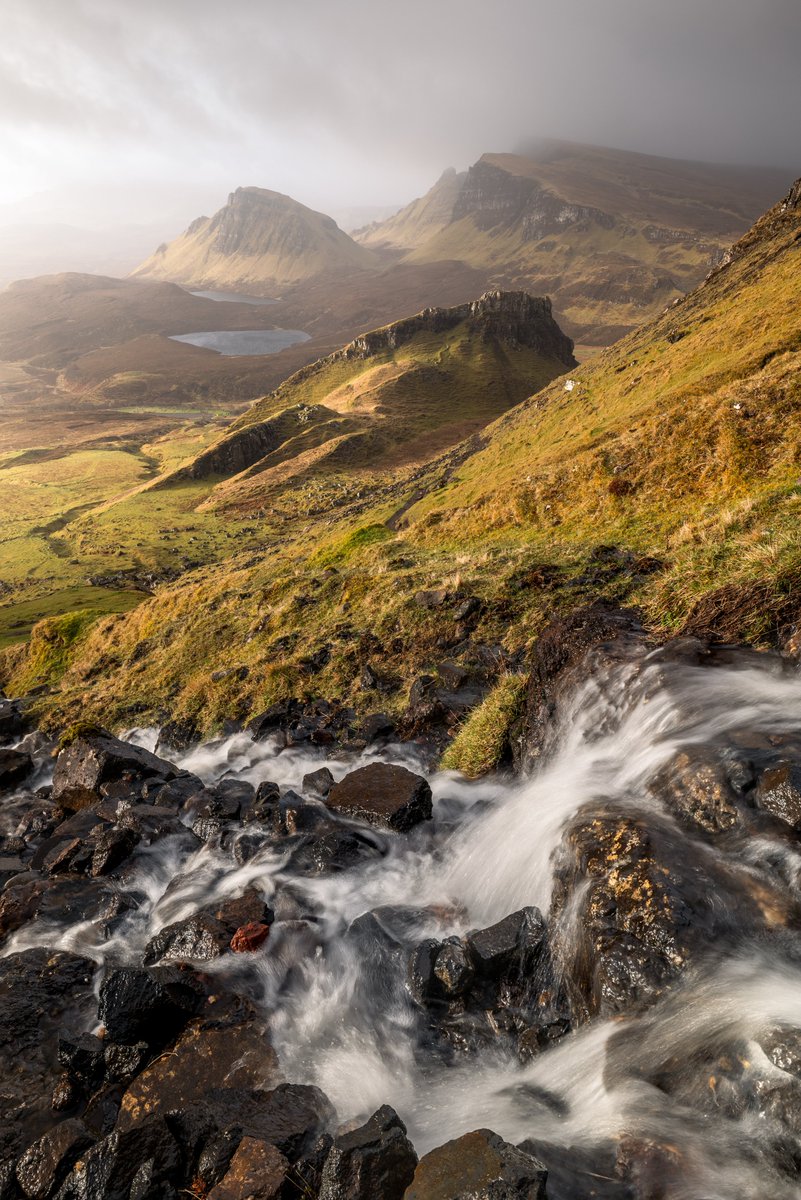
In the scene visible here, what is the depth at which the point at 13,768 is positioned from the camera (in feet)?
69.8

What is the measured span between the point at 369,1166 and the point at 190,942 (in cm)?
568

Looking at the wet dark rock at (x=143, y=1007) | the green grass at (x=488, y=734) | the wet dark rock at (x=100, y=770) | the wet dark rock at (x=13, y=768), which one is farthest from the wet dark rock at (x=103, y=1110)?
the wet dark rock at (x=13, y=768)

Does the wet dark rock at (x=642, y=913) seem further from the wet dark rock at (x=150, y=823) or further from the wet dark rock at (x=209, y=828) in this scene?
the wet dark rock at (x=150, y=823)

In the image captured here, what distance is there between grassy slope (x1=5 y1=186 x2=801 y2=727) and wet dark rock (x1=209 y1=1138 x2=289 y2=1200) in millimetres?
10089

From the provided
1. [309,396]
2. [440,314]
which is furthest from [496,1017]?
[440,314]

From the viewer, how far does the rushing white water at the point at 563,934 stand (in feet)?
18.1

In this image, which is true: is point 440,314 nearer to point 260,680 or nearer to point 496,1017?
point 260,680

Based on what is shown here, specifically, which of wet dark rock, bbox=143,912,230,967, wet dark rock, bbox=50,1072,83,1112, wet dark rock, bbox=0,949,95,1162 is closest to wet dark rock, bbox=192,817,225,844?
wet dark rock, bbox=143,912,230,967

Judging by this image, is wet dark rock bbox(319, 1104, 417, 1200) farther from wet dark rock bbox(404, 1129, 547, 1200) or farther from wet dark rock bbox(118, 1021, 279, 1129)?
wet dark rock bbox(118, 1021, 279, 1129)

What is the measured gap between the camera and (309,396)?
177750 mm

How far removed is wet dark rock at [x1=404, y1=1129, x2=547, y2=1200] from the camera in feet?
15.5

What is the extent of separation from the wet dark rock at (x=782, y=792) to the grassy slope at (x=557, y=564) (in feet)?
12.1

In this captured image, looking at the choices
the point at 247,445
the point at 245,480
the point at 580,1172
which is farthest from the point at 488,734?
the point at 247,445

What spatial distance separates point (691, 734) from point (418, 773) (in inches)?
271
